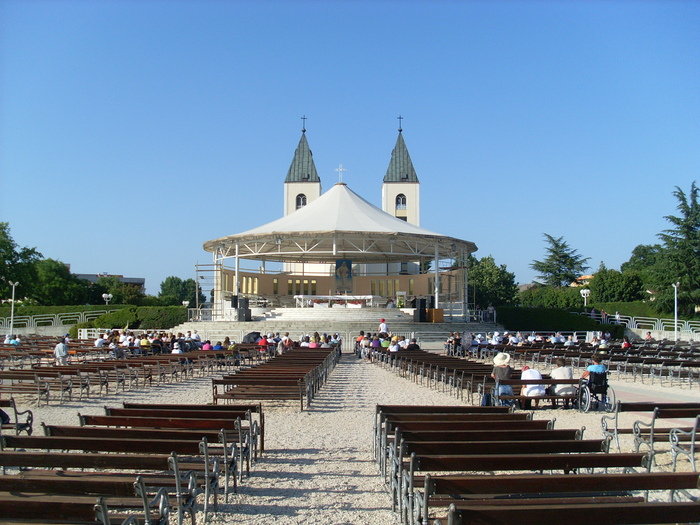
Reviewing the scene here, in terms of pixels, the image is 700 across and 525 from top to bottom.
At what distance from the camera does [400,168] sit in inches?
2351

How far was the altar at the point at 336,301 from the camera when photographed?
31.9 meters

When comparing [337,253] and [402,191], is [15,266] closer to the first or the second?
[337,253]

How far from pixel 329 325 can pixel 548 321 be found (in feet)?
45.8

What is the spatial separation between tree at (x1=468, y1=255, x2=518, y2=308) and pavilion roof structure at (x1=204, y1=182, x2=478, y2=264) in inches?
878

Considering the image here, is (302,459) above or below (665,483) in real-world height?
below

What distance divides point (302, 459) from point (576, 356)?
12.0 metres

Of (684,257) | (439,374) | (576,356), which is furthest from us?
(684,257)

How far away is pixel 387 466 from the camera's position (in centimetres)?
564

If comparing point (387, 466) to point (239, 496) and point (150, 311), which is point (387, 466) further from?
point (150, 311)

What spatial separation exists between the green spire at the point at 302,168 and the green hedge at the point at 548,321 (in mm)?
27963

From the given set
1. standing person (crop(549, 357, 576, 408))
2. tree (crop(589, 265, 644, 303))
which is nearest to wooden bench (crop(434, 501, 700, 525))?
standing person (crop(549, 357, 576, 408))

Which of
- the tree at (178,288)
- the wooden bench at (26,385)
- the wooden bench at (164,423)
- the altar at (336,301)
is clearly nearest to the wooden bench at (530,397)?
the wooden bench at (164,423)

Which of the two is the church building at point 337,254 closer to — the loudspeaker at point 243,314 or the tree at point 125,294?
the loudspeaker at point 243,314

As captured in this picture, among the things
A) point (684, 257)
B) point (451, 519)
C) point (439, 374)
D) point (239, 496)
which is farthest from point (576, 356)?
point (684, 257)
